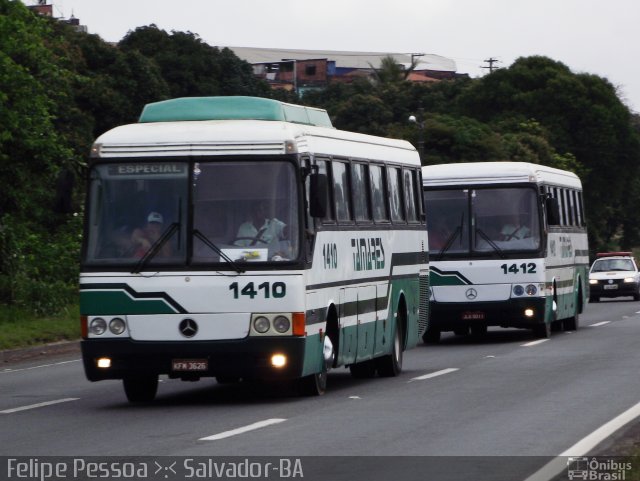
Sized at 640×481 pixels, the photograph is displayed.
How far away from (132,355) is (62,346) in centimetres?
1190

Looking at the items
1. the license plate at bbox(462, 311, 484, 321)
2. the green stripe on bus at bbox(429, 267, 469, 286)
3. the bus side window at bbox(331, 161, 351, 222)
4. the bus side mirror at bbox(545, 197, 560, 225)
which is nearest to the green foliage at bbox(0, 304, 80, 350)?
the green stripe on bus at bbox(429, 267, 469, 286)

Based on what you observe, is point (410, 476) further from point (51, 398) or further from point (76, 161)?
point (76, 161)

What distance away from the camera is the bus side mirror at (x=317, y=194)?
1580 centimetres

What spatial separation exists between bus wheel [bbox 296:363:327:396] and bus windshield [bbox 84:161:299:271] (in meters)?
1.64

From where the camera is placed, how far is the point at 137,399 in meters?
17.1

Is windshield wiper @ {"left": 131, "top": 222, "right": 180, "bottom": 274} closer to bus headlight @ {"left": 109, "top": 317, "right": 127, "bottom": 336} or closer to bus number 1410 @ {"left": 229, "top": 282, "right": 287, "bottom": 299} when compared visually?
bus headlight @ {"left": 109, "top": 317, "right": 127, "bottom": 336}

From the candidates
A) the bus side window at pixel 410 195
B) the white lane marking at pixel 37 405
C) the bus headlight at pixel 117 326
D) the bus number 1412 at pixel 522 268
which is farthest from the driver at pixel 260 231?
the bus number 1412 at pixel 522 268

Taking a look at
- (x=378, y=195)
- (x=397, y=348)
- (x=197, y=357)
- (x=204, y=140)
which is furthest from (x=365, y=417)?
(x=397, y=348)

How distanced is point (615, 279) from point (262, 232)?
40.4 metres

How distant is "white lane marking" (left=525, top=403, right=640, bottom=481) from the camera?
10.5 m

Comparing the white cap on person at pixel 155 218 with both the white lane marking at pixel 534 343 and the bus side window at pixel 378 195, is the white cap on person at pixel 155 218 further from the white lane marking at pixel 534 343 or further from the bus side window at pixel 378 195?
the white lane marking at pixel 534 343

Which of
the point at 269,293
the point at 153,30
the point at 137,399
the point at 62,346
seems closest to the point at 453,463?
the point at 269,293

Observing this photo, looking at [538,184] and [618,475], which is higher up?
[538,184]

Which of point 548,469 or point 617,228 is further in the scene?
point 617,228
